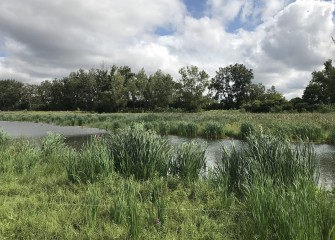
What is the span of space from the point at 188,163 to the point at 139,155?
1.14 meters

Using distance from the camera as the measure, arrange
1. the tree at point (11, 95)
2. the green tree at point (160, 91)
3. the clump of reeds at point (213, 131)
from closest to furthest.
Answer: the clump of reeds at point (213, 131), the green tree at point (160, 91), the tree at point (11, 95)

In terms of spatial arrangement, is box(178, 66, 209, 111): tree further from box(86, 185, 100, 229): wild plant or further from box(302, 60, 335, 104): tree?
box(86, 185, 100, 229): wild plant

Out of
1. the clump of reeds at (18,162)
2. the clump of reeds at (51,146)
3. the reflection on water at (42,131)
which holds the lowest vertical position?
the reflection on water at (42,131)

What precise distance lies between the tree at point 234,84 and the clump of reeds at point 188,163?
79.9 m

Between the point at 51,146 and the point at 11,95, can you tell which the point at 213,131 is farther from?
the point at 11,95

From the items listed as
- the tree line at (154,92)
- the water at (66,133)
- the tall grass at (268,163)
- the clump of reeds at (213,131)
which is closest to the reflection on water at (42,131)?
the water at (66,133)

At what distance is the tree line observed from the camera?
200 feet

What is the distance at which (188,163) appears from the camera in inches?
307

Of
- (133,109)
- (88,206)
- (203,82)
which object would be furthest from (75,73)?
(88,206)

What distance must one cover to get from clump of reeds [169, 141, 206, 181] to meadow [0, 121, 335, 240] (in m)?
0.02

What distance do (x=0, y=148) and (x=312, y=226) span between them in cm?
1001

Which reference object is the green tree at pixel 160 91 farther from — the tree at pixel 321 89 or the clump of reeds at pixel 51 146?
the clump of reeds at pixel 51 146

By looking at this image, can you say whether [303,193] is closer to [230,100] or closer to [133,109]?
[133,109]

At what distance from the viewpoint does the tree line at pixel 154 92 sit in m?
61.0
